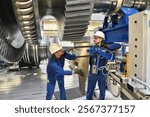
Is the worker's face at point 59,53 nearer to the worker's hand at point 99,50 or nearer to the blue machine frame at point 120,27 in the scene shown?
the worker's hand at point 99,50

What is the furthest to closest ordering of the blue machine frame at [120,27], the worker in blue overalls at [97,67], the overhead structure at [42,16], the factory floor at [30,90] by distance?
the factory floor at [30,90], the worker in blue overalls at [97,67], the blue machine frame at [120,27], the overhead structure at [42,16]

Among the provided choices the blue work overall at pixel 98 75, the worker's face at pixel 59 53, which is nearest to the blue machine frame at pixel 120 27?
the blue work overall at pixel 98 75

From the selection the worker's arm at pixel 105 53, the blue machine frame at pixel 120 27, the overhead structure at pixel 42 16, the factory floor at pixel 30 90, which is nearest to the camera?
the overhead structure at pixel 42 16

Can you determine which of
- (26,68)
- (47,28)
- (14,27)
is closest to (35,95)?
(14,27)

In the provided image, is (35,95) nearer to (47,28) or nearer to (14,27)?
(14,27)

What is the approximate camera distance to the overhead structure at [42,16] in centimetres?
82

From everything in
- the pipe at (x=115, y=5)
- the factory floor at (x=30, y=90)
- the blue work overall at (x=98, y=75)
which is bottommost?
the factory floor at (x=30, y=90)

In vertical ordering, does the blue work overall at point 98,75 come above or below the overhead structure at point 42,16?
below

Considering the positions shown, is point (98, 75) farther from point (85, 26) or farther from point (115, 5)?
point (85, 26)

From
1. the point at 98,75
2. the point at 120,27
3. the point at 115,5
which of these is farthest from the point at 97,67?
the point at 115,5

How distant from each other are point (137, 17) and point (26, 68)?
160 inches

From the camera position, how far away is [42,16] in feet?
3.51

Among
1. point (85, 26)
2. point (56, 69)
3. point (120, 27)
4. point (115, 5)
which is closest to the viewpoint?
point (85, 26)

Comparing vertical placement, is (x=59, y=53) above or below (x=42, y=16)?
below
